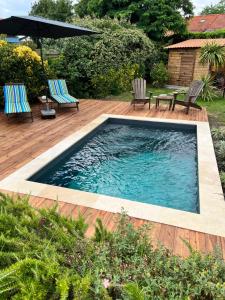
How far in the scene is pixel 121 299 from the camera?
1.21 m

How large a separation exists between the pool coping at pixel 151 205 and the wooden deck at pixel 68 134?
111 millimetres

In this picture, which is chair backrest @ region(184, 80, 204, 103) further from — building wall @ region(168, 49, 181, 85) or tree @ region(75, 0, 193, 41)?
tree @ region(75, 0, 193, 41)

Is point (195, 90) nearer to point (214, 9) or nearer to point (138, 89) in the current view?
point (138, 89)

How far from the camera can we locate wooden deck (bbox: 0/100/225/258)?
2.73m

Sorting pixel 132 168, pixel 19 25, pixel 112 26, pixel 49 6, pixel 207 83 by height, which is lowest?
pixel 132 168

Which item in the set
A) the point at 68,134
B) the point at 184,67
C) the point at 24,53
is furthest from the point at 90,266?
the point at 184,67

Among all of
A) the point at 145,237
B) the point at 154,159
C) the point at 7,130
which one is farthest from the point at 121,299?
the point at 7,130

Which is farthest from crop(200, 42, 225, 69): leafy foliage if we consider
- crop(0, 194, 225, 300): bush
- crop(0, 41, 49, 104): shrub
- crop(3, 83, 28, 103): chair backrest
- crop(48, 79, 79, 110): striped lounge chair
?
crop(0, 194, 225, 300): bush

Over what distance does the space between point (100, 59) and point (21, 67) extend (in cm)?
373

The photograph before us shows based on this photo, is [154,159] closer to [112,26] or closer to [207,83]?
[207,83]

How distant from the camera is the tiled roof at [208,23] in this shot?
27766mm

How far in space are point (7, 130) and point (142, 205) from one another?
4.46 meters

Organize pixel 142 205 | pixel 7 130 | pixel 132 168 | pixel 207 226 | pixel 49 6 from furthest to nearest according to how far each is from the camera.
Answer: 1. pixel 49 6
2. pixel 7 130
3. pixel 132 168
4. pixel 142 205
5. pixel 207 226

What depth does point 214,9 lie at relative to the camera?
60.2 m
